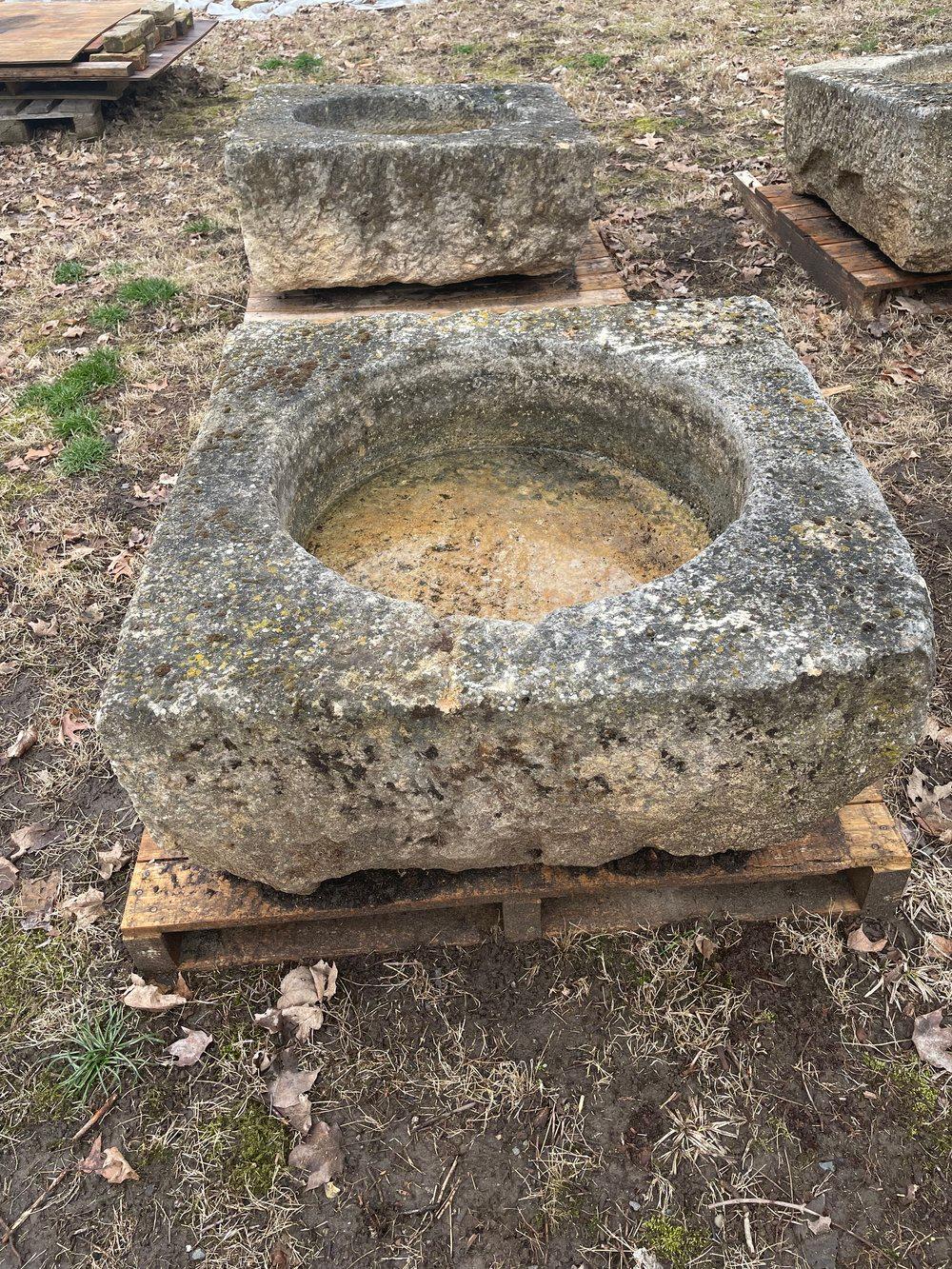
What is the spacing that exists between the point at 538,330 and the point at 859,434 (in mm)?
2195

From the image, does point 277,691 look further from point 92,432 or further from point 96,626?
point 92,432

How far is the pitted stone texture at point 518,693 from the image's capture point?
181 cm

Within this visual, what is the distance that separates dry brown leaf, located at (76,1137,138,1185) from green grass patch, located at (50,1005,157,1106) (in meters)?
0.14

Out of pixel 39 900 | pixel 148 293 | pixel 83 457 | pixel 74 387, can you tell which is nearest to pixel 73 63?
pixel 148 293

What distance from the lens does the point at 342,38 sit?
1018 centimetres

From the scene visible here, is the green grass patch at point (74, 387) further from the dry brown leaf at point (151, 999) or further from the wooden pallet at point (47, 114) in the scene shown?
the wooden pallet at point (47, 114)

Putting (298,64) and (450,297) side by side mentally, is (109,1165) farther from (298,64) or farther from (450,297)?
(298,64)

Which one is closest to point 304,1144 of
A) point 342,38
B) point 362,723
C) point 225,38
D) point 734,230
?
point 362,723

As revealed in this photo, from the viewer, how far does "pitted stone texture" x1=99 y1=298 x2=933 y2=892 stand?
181 centimetres

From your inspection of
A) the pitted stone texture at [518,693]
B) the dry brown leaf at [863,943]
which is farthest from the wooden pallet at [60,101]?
the dry brown leaf at [863,943]

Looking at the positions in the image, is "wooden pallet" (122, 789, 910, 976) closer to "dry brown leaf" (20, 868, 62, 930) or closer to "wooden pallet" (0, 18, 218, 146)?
"dry brown leaf" (20, 868, 62, 930)

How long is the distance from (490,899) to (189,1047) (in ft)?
2.91

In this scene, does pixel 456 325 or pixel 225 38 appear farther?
pixel 225 38

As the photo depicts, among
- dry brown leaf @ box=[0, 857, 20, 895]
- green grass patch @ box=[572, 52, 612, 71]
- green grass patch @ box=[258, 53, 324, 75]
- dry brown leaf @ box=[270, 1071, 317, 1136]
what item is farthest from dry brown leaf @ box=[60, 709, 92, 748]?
green grass patch @ box=[258, 53, 324, 75]
